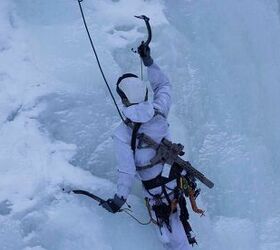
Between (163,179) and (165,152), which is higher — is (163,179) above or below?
below

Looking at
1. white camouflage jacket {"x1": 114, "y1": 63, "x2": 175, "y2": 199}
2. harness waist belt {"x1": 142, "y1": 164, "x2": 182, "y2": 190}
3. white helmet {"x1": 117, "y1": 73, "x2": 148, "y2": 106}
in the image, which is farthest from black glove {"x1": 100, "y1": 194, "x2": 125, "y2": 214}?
white helmet {"x1": 117, "y1": 73, "x2": 148, "y2": 106}

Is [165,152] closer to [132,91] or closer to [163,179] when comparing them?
[163,179]

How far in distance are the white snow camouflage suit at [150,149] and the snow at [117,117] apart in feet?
0.88

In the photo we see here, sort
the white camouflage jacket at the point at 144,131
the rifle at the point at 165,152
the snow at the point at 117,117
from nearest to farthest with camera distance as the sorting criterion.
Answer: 1. the white camouflage jacket at the point at 144,131
2. the rifle at the point at 165,152
3. the snow at the point at 117,117

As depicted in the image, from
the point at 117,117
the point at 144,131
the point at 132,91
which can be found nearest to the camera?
the point at 132,91

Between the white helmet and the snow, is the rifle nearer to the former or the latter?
the white helmet

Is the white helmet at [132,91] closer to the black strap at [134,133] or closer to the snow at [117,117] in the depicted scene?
the black strap at [134,133]

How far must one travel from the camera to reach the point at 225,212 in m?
4.52

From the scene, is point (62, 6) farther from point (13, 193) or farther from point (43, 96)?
point (13, 193)

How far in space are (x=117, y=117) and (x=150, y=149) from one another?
603 mm

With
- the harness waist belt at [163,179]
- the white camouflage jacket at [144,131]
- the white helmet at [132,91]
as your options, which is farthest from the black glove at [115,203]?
the white helmet at [132,91]

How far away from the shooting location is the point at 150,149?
148 inches

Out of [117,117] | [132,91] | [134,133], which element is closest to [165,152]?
[134,133]

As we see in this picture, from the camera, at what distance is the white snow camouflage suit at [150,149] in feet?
11.9
